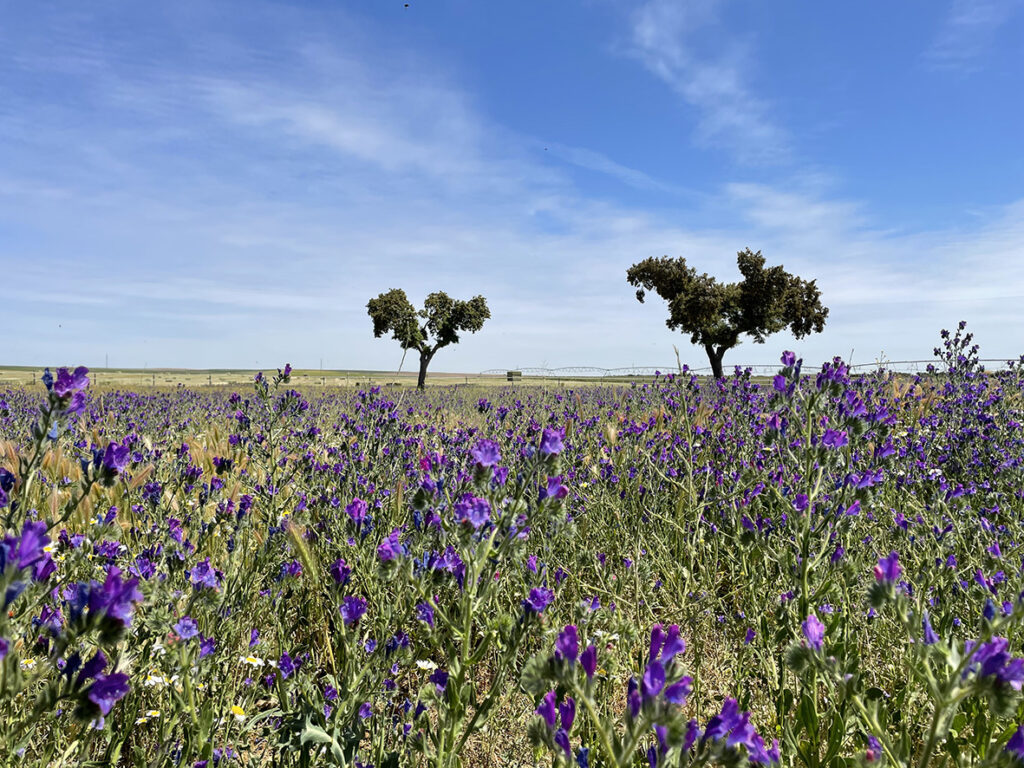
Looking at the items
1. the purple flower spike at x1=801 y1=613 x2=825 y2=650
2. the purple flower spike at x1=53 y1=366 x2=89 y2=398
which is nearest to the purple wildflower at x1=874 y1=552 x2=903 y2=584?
the purple flower spike at x1=801 y1=613 x2=825 y2=650

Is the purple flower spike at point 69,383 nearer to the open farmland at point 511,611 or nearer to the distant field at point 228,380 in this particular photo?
the open farmland at point 511,611

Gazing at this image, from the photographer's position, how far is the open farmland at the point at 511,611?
1016 mm

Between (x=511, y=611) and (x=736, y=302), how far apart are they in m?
34.2

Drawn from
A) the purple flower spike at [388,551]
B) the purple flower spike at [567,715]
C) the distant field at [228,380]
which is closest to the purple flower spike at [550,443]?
the purple flower spike at [388,551]

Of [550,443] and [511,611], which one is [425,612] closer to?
[550,443]

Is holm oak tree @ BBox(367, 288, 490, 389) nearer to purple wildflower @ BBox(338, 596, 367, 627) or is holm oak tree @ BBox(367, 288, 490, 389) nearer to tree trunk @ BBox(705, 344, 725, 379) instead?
tree trunk @ BBox(705, 344, 725, 379)

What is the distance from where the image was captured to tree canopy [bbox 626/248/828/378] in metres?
32.7

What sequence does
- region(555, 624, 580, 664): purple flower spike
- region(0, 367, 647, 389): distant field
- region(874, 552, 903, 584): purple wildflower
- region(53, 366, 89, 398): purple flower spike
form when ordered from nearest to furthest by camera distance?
1. region(555, 624, 580, 664): purple flower spike
2. region(874, 552, 903, 584): purple wildflower
3. region(53, 366, 89, 398): purple flower spike
4. region(0, 367, 647, 389): distant field

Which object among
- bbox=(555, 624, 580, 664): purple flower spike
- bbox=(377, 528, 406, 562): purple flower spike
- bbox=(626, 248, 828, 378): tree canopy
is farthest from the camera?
bbox=(626, 248, 828, 378): tree canopy

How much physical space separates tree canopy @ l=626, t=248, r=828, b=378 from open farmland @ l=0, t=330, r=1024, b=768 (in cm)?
2987

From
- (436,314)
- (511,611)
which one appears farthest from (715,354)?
(511,611)

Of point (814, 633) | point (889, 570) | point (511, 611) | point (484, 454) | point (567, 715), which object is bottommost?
point (511, 611)

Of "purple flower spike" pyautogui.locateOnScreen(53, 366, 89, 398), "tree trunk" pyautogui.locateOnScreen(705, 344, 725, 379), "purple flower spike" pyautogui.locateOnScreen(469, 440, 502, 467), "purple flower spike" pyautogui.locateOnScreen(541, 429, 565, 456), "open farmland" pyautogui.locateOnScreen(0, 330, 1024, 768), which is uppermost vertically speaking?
"tree trunk" pyautogui.locateOnScreen(705, 344, 725, 379)

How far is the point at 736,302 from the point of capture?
33.8m
